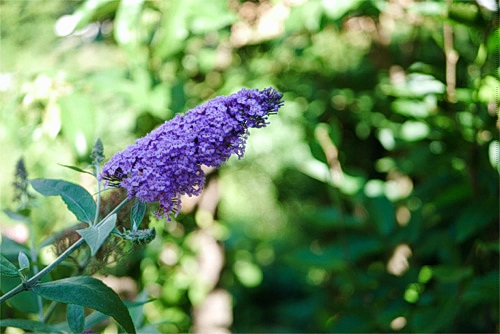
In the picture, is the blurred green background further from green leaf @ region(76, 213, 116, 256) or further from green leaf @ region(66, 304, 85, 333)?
green leaf @ region(76, 213, 116, 256)

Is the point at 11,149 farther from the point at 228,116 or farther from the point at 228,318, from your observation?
the point at 228,116

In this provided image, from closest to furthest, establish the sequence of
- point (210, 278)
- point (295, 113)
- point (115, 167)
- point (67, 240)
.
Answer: point (115, 167), point (67, 240), point (295, 113), point (210, 278)

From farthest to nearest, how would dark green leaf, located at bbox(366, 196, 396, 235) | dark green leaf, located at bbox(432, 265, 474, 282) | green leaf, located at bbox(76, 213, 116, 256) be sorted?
dark green leaf, located at bbox(366, 196, 396, 235) < dark green leaf, located at bbox(432, 265, 474, 282) < green leaf, located at bbox(76, 213, 116, 256)

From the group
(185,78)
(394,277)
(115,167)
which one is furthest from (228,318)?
(115,167)

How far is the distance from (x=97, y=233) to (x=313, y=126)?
704 millimetres

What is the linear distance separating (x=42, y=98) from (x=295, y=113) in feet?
1.87

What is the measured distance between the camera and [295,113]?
136 cm

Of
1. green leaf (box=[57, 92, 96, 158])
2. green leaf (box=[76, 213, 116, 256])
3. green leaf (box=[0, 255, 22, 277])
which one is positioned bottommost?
green leaf (box=[57, 92, 96, 158])

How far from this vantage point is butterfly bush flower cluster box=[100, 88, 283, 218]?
607mm

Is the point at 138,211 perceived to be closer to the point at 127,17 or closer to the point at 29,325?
the point at 29,325

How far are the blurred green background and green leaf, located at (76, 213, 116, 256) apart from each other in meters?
0.23

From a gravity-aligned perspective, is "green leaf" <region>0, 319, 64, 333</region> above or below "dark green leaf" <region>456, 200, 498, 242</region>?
above

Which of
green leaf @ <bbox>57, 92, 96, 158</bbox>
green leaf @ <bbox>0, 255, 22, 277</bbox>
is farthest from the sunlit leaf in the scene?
green leaf @ <bbox>57, 92, 96, 158</bbox>

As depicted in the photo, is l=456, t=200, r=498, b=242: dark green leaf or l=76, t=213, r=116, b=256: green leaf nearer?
l=76, t=213, r=116, b=256: green leaf
